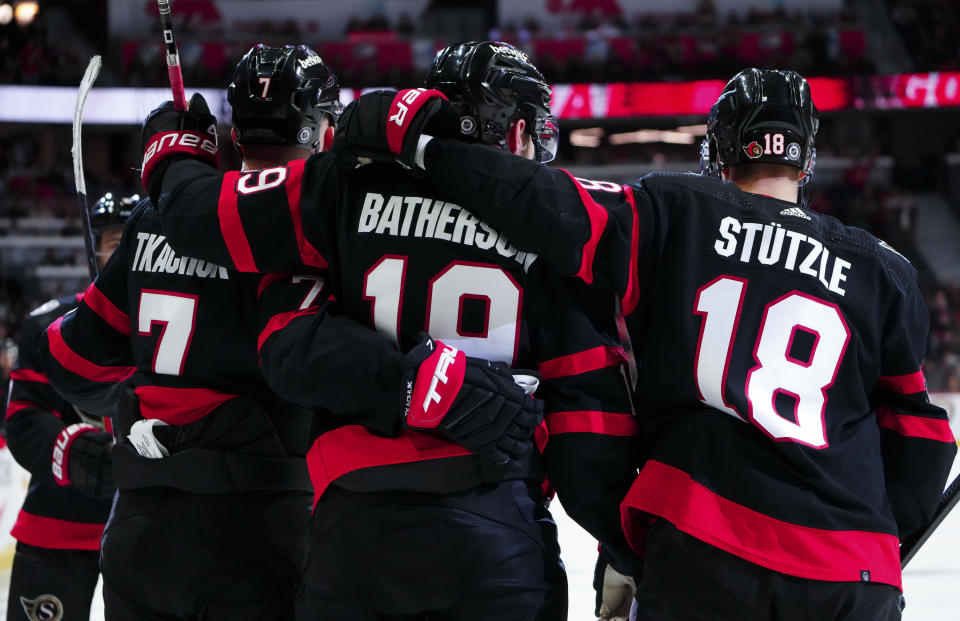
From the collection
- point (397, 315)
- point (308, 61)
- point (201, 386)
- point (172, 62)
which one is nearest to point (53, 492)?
point (201, 386)

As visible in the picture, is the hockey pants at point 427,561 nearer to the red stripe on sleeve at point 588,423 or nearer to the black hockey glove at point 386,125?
the red stripe on sleeve at point 588,423

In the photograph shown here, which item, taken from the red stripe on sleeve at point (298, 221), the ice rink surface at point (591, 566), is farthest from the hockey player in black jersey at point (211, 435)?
the ice rink surface at point (591, 566)

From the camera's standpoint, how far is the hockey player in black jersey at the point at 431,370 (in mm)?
1656

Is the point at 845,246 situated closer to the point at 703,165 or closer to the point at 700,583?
the point at 703,165

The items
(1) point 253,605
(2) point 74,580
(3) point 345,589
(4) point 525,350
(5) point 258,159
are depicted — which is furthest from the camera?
(2) point 74,580

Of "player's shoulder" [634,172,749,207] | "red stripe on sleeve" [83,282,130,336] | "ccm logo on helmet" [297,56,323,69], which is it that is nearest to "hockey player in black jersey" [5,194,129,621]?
"red stripe on sleeve" [83,282,130,336]

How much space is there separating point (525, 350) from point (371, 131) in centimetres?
46

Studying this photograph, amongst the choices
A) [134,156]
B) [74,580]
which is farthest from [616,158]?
[74,580]

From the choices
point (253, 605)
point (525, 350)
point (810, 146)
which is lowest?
point (253, 605)

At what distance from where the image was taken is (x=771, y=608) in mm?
1706

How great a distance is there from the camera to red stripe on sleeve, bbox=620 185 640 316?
5.87ft

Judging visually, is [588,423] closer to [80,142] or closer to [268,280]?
[268,280]

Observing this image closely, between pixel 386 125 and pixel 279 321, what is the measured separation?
40 centimetres

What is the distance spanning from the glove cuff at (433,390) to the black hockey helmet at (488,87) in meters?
0.47
